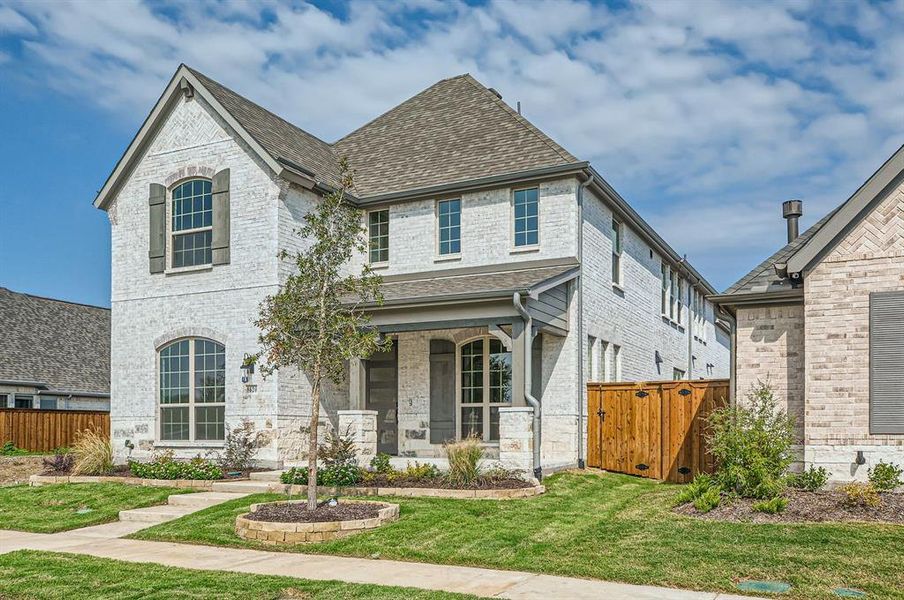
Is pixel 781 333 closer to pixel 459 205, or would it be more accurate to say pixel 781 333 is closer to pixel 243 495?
pixel 459 205

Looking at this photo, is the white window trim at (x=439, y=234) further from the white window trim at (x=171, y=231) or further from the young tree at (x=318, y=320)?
the young tree at (x=318, y=320)

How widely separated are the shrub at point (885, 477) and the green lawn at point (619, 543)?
1.65m

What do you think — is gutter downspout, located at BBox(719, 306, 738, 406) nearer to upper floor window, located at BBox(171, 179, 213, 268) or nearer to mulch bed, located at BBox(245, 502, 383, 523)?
mulch bed, located at BBox(245, 502, 383, 523)

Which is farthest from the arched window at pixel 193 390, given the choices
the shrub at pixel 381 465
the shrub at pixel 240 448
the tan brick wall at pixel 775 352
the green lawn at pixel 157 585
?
the tan brick wall at pixel 775 352

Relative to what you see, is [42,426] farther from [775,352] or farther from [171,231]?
[775,352]

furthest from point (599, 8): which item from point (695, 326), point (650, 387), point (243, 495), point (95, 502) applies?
point (695, 326)

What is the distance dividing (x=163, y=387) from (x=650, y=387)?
10.5 meters

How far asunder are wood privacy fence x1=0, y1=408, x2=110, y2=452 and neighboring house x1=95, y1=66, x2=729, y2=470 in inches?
301

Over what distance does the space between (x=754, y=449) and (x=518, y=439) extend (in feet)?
13.1

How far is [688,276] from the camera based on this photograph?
27734mm

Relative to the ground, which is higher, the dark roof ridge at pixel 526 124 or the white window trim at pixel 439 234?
the dark roof ridge at pixel 526 124

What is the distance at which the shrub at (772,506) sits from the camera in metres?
11.0

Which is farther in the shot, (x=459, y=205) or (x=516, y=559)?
(x=459, y=205)

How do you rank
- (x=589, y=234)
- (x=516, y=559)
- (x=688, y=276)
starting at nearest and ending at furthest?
(x=516, y=559), (x=589, y=234), (x=688, y=276)
